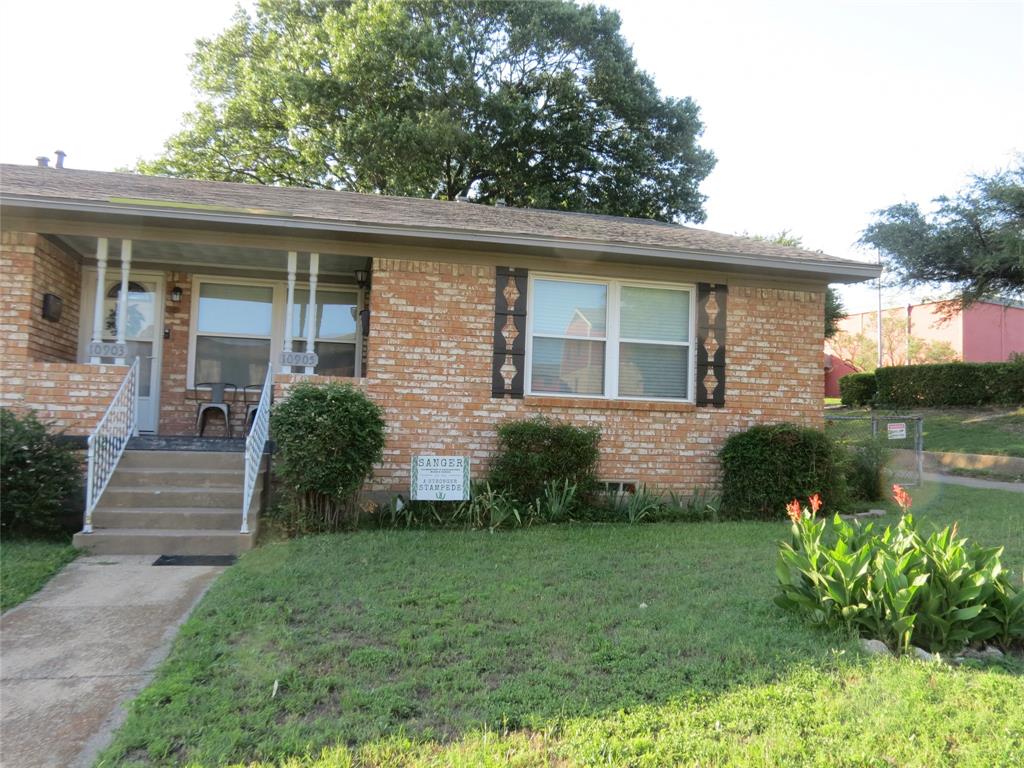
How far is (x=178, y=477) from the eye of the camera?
23.4 ft

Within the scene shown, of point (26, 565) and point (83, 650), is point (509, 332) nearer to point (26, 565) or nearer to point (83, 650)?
point (26, 565)

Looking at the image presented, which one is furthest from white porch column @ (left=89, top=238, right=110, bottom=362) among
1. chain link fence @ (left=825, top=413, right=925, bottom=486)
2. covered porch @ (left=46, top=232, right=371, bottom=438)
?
chain link fence @ (left=825, top=413, right=925, bottom=486)

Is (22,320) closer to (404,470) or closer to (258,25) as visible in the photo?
(404,470)

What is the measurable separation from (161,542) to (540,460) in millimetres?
3860

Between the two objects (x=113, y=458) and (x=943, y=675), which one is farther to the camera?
(x=113, y=458)

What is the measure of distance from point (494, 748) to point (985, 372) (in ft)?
72.8

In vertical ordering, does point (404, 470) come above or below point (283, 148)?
below

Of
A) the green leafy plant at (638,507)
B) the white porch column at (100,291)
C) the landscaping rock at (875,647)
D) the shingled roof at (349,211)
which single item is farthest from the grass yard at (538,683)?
the shingled roof at (349,211)

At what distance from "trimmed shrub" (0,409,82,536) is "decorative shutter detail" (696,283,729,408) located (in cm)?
706

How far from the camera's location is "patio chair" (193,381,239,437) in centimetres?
920

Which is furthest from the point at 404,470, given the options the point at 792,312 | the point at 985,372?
the point at 985,372

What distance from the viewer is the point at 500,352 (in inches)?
328

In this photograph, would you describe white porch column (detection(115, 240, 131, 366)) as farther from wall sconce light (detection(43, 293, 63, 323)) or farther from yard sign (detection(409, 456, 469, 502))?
yard sign (detection(409, 456, 469, 502))

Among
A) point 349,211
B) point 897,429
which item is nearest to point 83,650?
point 349,211
